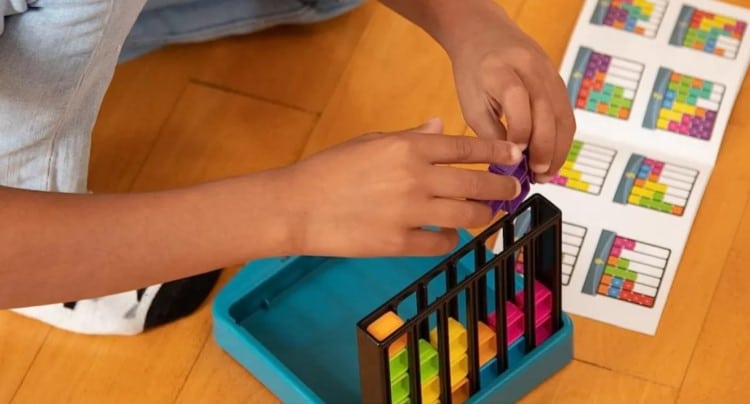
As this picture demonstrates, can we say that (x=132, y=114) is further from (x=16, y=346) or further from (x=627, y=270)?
(x=627, y=270)

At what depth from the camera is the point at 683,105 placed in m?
1.21

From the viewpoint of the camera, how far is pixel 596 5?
1299 millimetres

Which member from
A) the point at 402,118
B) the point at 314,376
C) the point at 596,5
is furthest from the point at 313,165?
the point at 596,5

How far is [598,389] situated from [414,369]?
0.25 m

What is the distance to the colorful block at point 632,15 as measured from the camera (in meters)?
1.28

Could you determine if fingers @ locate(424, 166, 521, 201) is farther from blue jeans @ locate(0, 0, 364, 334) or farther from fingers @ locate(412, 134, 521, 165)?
blue jeans @ locate(0, 0, 364, 334)

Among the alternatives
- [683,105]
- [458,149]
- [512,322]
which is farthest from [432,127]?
[683,105]

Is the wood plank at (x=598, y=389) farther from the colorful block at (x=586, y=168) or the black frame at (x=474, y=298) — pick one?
the colorful block at (x=586, y=168)

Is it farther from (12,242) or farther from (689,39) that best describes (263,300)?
(689,39)

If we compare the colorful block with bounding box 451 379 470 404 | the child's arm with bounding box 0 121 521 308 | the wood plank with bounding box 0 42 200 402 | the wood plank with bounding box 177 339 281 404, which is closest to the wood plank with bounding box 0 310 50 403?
the wood plank with bounding box 0 42 200 402

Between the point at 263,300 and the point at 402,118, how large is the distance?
0.27 m

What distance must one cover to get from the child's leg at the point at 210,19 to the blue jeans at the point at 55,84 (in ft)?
0.84

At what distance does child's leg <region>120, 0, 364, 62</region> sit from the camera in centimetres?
125

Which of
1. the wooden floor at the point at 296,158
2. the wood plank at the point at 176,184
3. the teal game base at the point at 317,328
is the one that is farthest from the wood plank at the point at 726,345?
the wood plank at the point at 176,184
